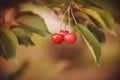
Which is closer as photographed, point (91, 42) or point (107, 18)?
point (91, 42)

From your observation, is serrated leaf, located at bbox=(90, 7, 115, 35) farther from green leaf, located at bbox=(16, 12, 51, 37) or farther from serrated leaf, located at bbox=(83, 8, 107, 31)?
green leaf, located at bbox=(16, 12, 51, 37)

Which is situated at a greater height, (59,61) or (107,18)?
(107,18)

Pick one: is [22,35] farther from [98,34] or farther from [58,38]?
[98,34]

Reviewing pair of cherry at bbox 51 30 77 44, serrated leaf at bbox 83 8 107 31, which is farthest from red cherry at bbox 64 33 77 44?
serrated leaf at bbox 83 8 107 31

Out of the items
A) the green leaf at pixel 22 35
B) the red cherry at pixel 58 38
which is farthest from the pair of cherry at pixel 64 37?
the green leaf at pixel 22 35

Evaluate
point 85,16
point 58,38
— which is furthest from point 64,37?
point 85,16

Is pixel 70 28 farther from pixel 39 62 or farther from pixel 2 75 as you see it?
pixel 2 75

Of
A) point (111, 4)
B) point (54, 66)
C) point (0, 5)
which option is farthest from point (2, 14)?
point (111, 4)
